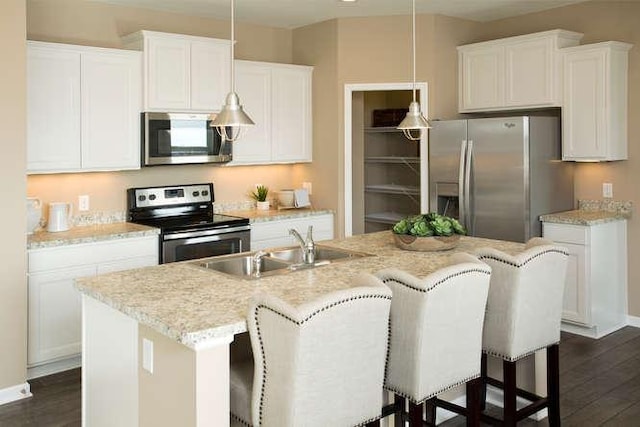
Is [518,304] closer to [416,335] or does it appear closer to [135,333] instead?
[416,335]

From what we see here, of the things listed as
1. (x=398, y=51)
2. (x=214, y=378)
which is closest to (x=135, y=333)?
(x=214, y=378)

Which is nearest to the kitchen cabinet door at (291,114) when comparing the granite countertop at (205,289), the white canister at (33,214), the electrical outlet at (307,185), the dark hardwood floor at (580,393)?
the electrical outlet at (307,185)

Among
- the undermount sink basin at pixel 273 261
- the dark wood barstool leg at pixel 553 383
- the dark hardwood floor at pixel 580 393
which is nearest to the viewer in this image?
the dark wood barstool leg at pixel 553 383

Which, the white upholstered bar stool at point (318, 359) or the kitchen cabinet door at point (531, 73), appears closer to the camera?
the white upholstered bar stool at point (318, 359)

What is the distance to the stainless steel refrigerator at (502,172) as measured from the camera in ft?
15.8

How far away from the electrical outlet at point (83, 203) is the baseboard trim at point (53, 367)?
1.15 meters

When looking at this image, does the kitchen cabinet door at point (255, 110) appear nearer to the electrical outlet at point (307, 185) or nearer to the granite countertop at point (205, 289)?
the electrical outlet at point (307, 185)

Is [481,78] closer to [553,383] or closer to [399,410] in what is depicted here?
[553,383]

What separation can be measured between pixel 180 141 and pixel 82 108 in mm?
820

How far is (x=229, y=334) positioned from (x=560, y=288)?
175 cm

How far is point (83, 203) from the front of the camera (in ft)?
15.8

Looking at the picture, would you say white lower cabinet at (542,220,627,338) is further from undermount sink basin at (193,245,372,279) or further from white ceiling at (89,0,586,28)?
undermount sink basin at (193,245,372,279)

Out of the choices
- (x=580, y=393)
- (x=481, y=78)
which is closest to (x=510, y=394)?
(x=580, y=393)

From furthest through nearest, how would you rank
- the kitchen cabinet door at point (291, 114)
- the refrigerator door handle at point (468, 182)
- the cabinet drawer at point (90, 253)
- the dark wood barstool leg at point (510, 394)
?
the kitchen cabinet door at point (291, 114) < the refrigerator door handle at point (468, 182) < the cabinet drawer at point (90, 253) < the dark wood barstool leg at point (510, 394)
